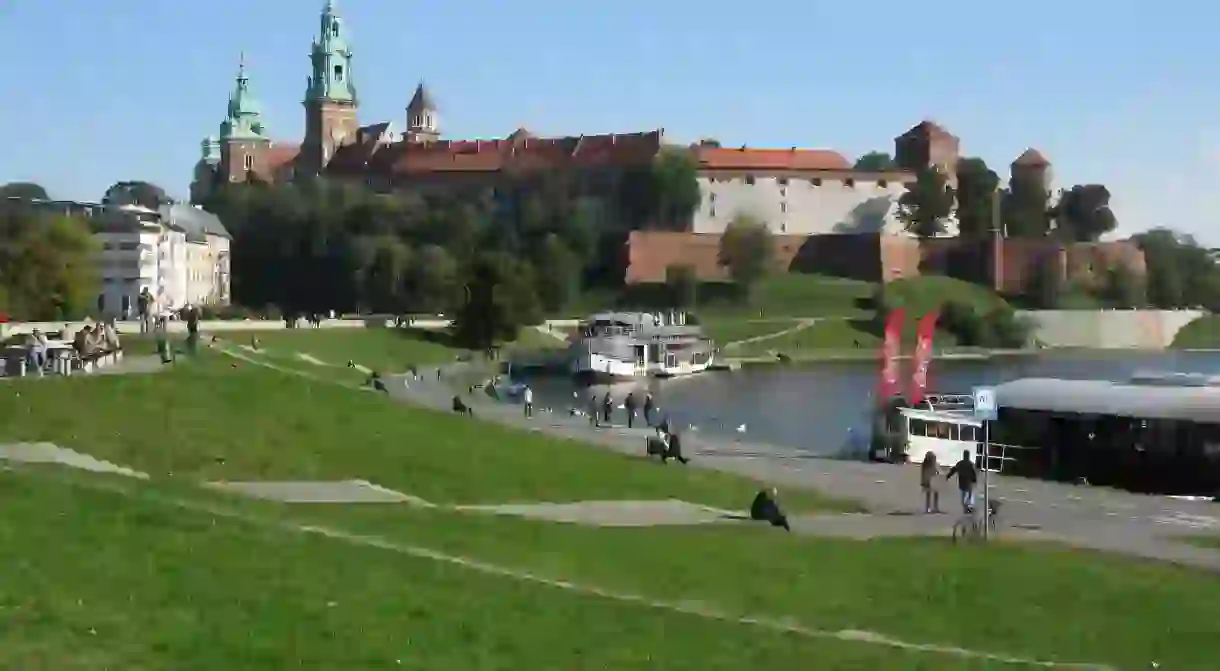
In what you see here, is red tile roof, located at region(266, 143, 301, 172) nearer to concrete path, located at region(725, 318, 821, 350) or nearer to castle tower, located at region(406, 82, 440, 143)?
castle tower, located at region(406, 82, 440, 143)

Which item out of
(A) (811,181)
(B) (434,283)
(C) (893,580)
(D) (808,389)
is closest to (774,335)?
(B) (434,283)

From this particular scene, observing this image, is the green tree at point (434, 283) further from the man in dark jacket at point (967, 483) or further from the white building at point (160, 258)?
the man in dark jacket at point (967, 483)

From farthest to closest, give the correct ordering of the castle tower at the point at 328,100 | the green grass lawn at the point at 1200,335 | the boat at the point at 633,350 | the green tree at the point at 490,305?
the castle tower at the point at 328,100 < the green grass lawn at the point at 1200,335 < the green tree at the point at 490,305 < the boat at the point at 633,350

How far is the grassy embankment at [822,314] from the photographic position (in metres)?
78.6

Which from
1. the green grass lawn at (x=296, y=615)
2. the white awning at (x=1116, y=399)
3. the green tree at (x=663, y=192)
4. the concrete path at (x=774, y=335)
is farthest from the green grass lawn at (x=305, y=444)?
the green tree at (x=663, y=192)

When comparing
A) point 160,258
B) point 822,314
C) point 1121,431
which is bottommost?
point 1121,431

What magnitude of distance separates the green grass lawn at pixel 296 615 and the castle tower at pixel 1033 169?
343ft

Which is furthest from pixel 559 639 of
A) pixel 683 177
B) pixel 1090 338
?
pixel 683 177

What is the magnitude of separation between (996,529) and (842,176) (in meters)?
93.5

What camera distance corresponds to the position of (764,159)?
10862 centimetres

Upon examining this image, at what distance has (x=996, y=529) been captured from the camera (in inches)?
669

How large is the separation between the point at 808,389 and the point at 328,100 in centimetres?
7711

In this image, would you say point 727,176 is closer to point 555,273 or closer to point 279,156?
point 555,273

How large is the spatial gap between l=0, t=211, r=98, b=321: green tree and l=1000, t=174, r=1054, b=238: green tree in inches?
2574
